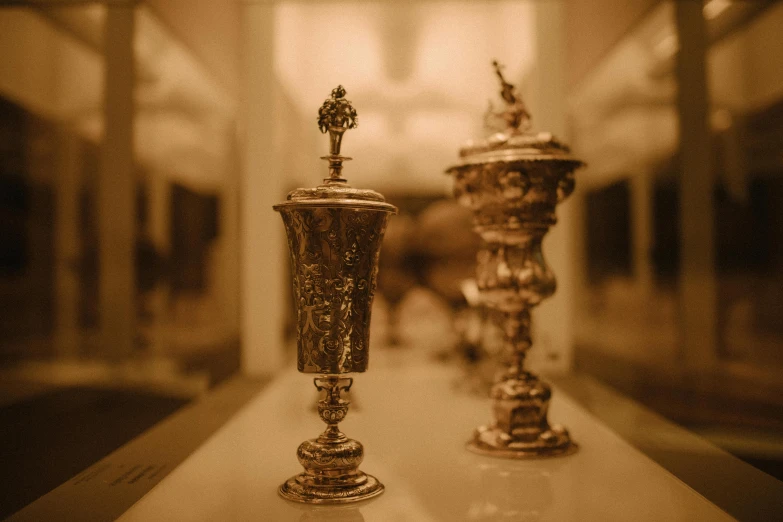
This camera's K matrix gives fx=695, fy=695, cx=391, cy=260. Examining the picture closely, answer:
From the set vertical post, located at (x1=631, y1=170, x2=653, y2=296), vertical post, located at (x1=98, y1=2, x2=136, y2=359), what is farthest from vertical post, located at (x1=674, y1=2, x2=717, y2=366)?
vertical post, located at (x1=98, y1=2, x2=136, y2=359)

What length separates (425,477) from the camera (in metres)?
1.77

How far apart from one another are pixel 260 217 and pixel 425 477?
85.1 inches

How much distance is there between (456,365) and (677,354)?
1.36 m

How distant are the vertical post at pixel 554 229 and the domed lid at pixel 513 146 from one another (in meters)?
1.52

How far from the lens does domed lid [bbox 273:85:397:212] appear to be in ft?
5.09

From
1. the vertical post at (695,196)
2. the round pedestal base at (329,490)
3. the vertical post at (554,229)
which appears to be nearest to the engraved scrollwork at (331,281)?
the round pedestal base at (329,490)

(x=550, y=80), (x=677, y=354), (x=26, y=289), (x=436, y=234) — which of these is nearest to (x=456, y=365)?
(x=436, y=234)

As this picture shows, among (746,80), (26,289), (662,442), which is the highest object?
(746,80)

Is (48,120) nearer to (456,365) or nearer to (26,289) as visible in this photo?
(26,289)

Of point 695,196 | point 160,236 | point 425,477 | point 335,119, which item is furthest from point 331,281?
point 695,196

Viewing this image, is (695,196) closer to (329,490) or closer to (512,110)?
(512,110)

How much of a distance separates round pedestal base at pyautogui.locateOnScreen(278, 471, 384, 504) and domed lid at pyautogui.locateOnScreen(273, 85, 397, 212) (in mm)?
642

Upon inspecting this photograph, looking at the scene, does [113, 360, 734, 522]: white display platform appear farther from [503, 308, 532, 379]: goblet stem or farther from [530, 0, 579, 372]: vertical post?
[530, 0, 579, 372]: vertical post

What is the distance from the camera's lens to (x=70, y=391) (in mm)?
1938
